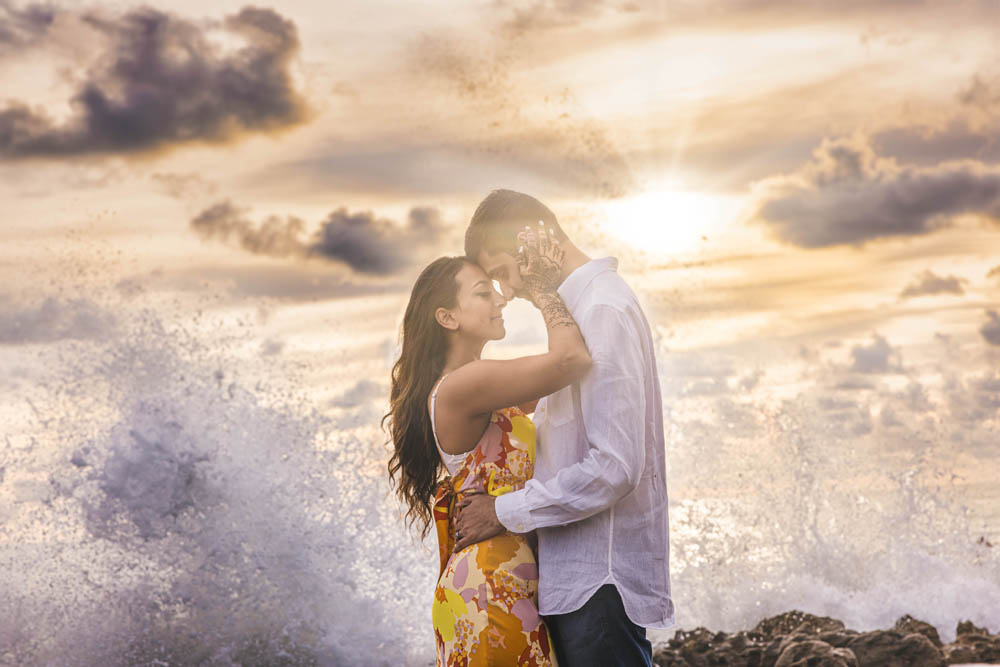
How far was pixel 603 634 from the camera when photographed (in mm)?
3012

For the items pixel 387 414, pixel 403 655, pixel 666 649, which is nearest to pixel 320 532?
pixel 403 655

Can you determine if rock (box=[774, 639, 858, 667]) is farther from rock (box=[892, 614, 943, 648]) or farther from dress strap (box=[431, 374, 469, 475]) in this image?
dress strap (box=[431, 374, 469, 475])

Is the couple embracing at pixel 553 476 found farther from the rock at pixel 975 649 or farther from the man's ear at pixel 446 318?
the rock at pixel 975 649

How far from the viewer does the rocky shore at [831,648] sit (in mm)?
7281

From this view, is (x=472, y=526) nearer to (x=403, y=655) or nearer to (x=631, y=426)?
(x=631, y=426)

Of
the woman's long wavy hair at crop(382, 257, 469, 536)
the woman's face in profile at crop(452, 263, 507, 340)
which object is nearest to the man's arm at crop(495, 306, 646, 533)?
the woman's face in profile at crop(452, 263, 507, 340)

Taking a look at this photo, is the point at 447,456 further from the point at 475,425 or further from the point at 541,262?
the point at 541,262

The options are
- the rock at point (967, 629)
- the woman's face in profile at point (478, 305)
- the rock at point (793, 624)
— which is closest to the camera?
the woman's face in profile at point (478, 305)

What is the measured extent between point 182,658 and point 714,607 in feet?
20.8

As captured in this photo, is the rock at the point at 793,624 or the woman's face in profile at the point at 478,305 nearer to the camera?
the woman's face in profile at the point at 478,305

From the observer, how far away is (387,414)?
412cm

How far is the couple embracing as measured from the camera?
3033 mm

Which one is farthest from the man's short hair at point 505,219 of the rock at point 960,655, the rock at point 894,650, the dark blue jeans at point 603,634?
the rock at point 960,655

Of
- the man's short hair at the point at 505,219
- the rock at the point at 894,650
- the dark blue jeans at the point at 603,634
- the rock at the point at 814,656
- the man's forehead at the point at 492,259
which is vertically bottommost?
the rock at the point at 894,650
